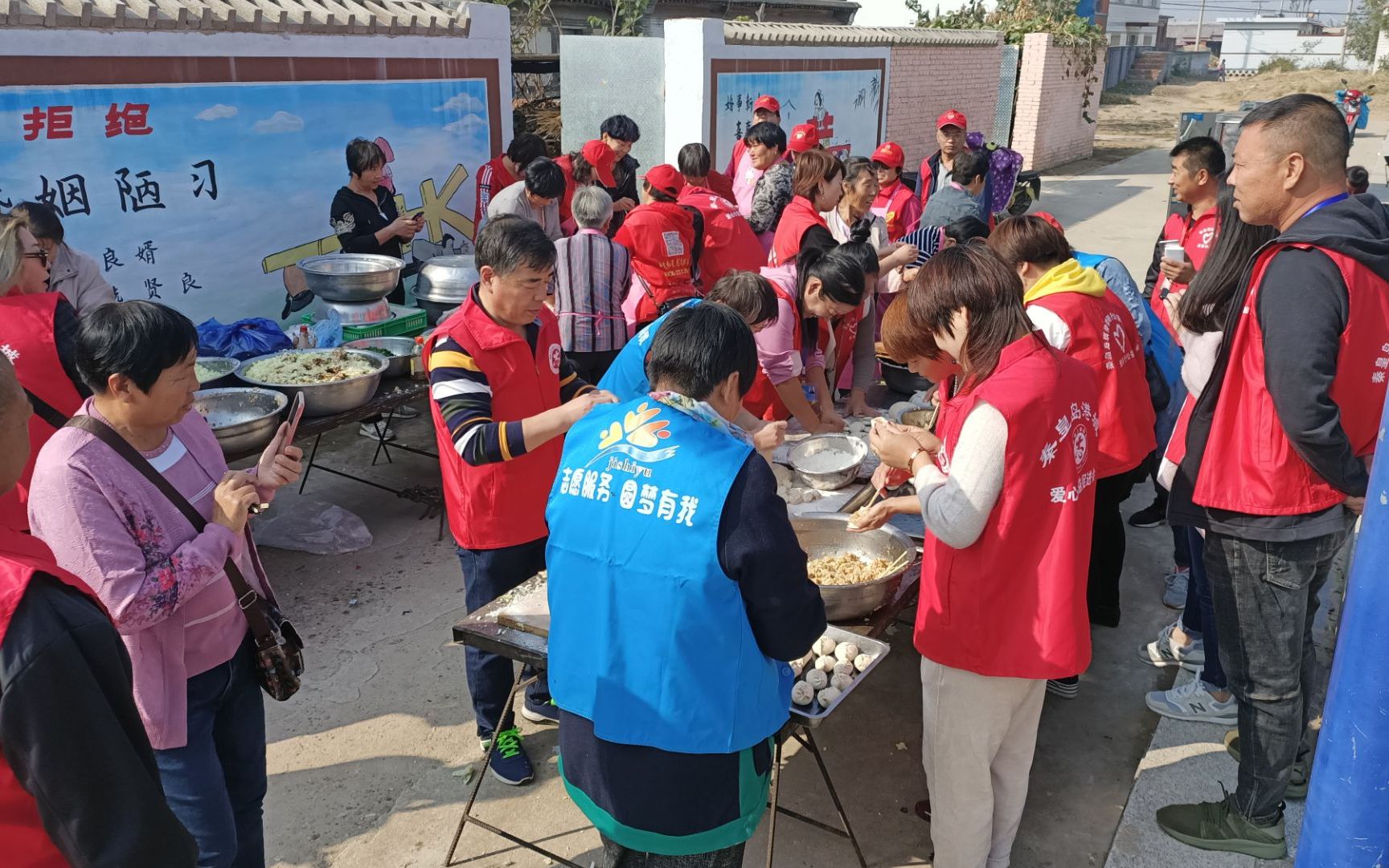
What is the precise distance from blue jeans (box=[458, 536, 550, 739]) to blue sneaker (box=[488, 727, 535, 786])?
40 mm

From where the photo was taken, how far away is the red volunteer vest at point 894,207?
23.7ft

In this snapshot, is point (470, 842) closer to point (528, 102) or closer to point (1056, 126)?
point (528, 102)

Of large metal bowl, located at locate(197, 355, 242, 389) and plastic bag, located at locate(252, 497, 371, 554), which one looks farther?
plastic bag, located at locate(252, 497, 371, 554)

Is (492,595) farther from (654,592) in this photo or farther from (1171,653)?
(1171,653)

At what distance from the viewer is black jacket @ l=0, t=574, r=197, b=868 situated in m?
1.23

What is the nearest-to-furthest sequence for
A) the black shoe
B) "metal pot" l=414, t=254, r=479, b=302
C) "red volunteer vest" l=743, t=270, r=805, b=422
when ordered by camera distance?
"red volunteer vest" l=743, t=270, r=805, b=422, the black shoe, "metal pot" l=414, t=254, r=479, b=302

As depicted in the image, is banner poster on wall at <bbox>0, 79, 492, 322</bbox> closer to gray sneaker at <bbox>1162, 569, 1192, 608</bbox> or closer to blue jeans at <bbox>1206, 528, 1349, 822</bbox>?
gray sneaker at <bbox>1162, 569, 1192, 608</bbox>

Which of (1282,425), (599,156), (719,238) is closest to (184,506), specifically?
(1282,425)

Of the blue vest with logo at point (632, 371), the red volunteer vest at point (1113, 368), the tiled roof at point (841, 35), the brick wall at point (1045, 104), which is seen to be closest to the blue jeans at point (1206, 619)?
the red volunteer vest at point (1113, 368)

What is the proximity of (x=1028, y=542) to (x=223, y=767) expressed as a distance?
2032 mm

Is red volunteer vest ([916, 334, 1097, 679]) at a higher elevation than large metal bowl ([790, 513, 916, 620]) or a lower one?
higher

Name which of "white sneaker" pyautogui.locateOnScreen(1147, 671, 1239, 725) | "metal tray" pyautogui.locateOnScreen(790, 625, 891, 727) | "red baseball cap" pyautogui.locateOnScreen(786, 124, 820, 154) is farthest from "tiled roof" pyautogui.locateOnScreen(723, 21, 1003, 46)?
"metal tray" pyautogui.locateOnScreen(790, 625, 891, 727)

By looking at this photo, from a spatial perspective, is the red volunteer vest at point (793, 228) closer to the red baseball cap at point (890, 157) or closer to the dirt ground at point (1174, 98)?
the red baseball cap at point (890, 157)

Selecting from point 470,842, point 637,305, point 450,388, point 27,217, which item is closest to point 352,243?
point 637,305
